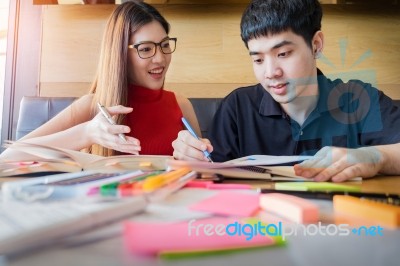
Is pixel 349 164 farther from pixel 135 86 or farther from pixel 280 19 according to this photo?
pixel 135 86

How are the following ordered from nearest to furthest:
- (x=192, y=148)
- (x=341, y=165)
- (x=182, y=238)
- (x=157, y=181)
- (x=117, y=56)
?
(x=182, y=238)
(x=157, y=181)
(x=341, y=165)
(x=192, y=148)
(x=117, y=56)

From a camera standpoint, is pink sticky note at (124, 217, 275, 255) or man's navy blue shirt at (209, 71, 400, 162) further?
Result: man's navy blue shirt at (209, 71, 400, 162)

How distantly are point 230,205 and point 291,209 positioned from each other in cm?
5

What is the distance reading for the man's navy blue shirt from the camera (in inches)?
35.0

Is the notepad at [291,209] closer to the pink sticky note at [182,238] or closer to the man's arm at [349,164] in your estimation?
the pink sticky note at [182,238]

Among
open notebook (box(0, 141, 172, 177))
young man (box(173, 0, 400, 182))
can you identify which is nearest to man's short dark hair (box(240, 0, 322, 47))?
young man (box(173, 0, 400, 182))

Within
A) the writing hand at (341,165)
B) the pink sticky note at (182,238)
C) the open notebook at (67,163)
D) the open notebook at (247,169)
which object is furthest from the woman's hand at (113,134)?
the pink sticky note at (182,238)

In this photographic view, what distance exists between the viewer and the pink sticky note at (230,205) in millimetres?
255

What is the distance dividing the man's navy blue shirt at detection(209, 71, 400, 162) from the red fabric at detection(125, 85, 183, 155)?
0.68ft

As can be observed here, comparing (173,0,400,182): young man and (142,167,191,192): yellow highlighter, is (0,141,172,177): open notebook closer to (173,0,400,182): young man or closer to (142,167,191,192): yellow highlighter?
(142,167,191,192): yellow highlighter

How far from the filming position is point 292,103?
0.92m

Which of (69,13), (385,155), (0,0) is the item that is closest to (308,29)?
(385,155)

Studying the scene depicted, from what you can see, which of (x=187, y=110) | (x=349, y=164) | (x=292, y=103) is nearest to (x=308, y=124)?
(x=292, y=103)

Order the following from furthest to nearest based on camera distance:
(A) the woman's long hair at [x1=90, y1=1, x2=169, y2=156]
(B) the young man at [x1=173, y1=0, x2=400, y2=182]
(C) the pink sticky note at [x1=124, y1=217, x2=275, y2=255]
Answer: (A) the woman's long hair at [x1=90, y1=1, x2=169, y2=156] < (B) the young man at [x1=173, y1=0, x2=400, y2=182] < (C) the pink sticky note at [x1=124, y1=217, x2=275, y2=255]
